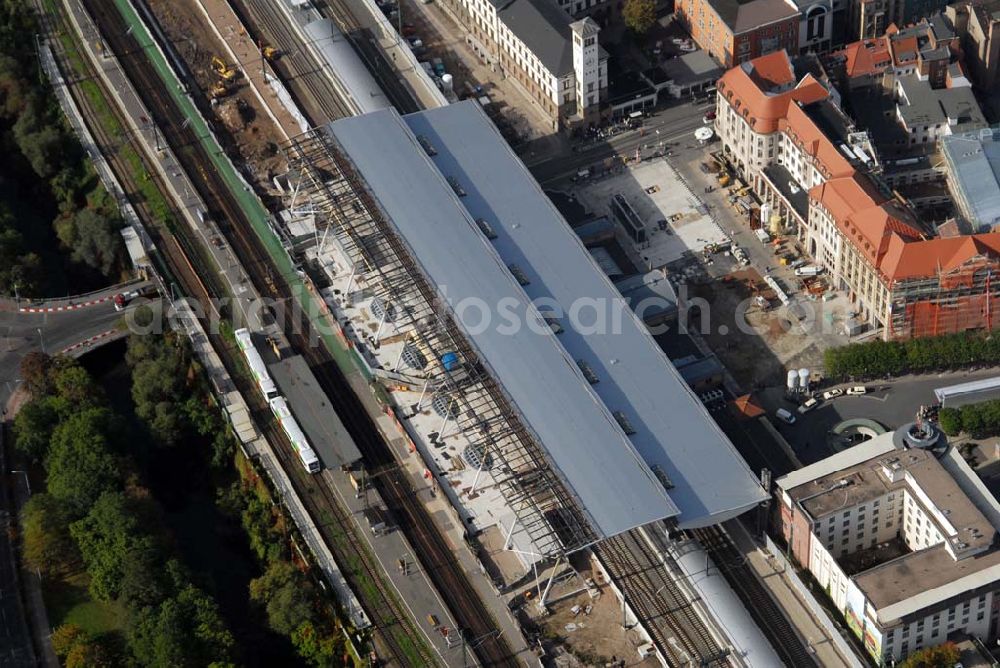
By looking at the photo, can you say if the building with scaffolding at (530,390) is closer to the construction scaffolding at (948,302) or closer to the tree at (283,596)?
the tree at (283,596)

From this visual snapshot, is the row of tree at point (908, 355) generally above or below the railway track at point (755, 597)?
above

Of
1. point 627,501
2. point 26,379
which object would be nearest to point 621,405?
point 627,501

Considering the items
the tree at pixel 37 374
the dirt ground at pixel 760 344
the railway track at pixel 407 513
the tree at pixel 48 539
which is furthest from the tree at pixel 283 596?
the dirt ground at pixel 760 344

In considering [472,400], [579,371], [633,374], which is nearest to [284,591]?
[472,400]

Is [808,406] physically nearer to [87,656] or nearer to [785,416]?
[785,416]

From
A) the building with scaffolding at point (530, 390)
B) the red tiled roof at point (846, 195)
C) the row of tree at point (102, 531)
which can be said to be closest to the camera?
the row of tree at point (102, 531)
